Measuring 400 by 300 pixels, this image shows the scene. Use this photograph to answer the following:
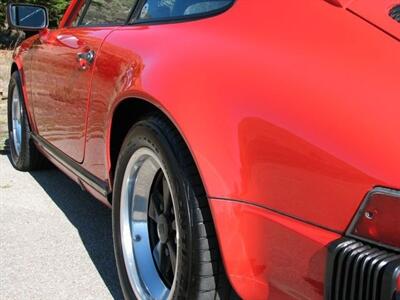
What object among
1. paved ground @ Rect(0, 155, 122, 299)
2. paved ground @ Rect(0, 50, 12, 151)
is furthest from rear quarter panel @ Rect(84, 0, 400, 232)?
paved ground @ Rect(0, 50, 12, 151)

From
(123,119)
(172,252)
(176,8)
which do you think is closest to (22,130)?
(123,119)

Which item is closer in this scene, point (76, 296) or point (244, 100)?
point (244, 100)

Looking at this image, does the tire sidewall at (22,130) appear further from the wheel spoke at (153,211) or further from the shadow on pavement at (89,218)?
the wheel spoke at (153,211)

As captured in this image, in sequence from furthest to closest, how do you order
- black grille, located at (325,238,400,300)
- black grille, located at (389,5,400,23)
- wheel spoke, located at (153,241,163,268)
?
wheel spoke, located at (153,241,163,268), black grille, located at (389,5,400,23), black grille, located at (325,238,400,300)

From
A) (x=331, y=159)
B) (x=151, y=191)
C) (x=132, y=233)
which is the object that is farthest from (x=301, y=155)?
(x=132, y=233)

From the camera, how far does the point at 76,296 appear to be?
111 inches

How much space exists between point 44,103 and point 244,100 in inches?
95.8

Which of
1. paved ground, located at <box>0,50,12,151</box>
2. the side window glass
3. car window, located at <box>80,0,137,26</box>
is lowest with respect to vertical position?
paved ground, located at <box>0,50,12,151</box>

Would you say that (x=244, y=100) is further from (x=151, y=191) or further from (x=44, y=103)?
(x=44, y=103)

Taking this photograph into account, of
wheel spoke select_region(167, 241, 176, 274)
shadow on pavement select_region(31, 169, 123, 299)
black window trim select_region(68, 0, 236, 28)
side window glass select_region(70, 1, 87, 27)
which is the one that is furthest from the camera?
side window glass select_region(70, 1, 87, 27)

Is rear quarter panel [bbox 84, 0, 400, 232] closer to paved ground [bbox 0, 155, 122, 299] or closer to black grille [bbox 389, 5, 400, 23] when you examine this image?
black grille [bbox 389, 5, 400, 23]

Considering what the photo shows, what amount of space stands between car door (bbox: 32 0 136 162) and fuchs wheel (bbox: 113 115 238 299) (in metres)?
0.62

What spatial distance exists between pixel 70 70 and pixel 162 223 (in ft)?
4.08

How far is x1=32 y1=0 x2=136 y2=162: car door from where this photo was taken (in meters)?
2.97
